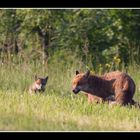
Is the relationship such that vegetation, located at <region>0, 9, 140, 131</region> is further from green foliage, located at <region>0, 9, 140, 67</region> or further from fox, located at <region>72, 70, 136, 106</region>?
fox, located at <region>72, 70, 136, 106</region>

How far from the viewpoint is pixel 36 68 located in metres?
17.4

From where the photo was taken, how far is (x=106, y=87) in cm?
1375

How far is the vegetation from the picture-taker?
1162 centimetres

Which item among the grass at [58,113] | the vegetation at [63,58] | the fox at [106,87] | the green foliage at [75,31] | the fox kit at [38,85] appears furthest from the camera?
the green foliage at [75,31]

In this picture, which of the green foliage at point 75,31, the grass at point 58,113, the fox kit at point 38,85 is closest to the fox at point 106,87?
the grass at point 58,113

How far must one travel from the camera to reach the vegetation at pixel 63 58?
11.6 metres

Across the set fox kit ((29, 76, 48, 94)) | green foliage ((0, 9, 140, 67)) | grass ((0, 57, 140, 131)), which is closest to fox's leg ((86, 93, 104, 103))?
grass ((0, 57, 140, 131))

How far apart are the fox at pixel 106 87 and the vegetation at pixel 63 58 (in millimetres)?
275

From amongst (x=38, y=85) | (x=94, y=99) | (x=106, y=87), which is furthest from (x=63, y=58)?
(x=94, y=99)

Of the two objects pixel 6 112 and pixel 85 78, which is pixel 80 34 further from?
pixel 6 112

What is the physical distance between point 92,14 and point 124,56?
1.90 metres

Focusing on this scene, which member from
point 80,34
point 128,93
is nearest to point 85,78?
point 128,93

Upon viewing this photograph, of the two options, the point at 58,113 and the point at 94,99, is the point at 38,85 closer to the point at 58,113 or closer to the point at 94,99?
the point at 94,99

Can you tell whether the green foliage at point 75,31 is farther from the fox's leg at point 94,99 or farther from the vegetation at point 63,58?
the fox's leg at point 94,99
